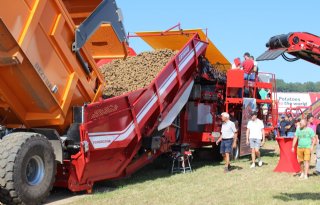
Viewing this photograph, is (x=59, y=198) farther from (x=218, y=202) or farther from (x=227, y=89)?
(x=227, y=89)

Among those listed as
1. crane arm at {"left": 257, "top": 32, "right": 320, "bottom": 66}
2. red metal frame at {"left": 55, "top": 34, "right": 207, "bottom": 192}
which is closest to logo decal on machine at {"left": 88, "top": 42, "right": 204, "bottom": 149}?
red metal frame at {"left": 55, "top": 34, "right": 207, "bottom": 192}

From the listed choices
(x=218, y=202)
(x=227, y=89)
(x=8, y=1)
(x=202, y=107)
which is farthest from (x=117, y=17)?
(x=227, y=89)

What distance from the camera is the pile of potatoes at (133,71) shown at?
9.65 meters

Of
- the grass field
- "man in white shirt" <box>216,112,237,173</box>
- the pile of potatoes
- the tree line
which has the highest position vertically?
the tree line

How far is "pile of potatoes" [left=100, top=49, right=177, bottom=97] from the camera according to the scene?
9648 millimetres

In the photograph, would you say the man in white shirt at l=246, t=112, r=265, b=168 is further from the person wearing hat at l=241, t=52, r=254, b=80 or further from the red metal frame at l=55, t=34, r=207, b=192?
the red metal frame at l=55, t=34, r=207, b=192

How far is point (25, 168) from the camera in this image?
6.73m

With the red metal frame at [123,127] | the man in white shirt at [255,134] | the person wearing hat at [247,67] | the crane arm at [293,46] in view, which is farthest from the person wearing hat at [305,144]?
the person wearing hat at [247,67]

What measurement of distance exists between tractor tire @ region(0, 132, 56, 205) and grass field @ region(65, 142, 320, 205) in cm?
65

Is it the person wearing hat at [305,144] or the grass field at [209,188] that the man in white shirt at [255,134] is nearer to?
the grass field at [209,188]

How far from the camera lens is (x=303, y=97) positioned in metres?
40.1

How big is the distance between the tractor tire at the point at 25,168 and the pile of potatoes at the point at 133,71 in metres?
2.51

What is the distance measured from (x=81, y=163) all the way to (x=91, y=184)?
0.59 meters

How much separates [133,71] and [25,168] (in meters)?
4.14
